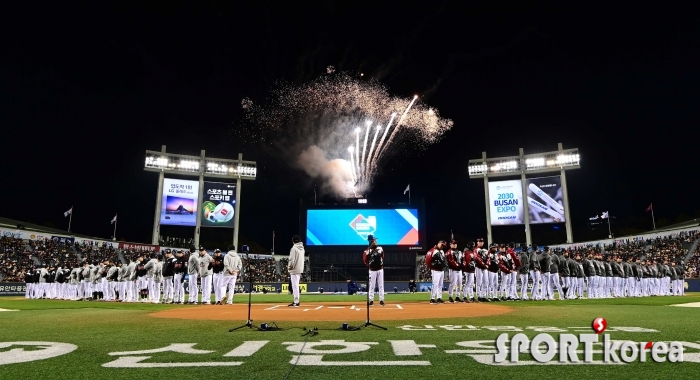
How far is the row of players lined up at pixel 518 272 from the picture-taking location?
17.8m

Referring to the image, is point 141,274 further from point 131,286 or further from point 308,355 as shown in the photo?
point 308,355

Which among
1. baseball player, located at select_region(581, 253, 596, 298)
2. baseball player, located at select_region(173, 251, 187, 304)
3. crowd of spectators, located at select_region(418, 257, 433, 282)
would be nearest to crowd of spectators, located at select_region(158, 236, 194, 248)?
crowd of spectators, located at select_region(418, 257, 433, 282)

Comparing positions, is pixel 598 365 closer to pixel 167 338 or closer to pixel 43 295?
pixel 167 338

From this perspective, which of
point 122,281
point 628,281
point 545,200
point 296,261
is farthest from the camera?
point 545,200

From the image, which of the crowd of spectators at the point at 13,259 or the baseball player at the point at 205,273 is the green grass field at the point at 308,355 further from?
the crowd of spectators at the point at 13,259

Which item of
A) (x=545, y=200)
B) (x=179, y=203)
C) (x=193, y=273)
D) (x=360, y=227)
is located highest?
(x=545, y=200)

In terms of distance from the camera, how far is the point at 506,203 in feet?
170

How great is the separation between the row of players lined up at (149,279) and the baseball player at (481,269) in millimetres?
10298

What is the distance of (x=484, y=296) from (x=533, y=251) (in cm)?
353

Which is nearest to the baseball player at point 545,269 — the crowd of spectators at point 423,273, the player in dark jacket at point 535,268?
the player in dark jacket at point 535,268

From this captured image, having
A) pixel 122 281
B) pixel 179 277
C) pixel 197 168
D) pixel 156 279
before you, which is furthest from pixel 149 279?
pixel 197 168

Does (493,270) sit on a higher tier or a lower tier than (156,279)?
higher

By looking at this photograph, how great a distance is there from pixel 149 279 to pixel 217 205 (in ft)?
100

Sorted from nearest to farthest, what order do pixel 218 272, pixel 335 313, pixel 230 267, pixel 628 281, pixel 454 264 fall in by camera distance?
pixel 335 313 → pixel 454 264 → pixel 230 267 → pixel 218 272 → pixel 628 281
